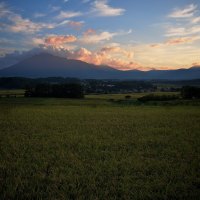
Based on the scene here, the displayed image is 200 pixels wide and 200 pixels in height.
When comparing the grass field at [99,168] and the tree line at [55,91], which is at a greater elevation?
the tree line at [55,91]

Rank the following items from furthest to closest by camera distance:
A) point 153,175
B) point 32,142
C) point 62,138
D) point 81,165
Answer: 1. point 62,138
2. point 32,142
3. point 81,165
4. point 153,175

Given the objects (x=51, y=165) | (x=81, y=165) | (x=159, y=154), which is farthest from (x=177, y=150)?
(x=51, y=165)

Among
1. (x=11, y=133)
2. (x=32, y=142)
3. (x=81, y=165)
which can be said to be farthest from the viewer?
(x=11, y=133)

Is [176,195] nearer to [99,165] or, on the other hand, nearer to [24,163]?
[99,165]

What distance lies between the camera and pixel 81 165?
34.4ft

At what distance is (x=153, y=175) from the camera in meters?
9.34

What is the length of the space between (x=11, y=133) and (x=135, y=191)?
13.2m

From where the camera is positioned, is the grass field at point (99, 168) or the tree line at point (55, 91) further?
the tree line at point (55, 91)

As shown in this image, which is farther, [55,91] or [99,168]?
[55,91]

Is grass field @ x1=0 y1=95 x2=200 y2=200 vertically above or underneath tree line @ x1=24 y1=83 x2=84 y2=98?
underneath

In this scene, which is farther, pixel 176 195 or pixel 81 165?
pixel 81 165

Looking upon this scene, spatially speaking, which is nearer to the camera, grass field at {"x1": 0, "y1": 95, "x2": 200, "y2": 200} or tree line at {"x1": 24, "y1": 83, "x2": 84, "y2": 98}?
grass field at {"x1": 0, "y1": 95, "x2": 200, "y2": 200}

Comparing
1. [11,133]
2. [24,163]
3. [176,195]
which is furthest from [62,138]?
[176,195]

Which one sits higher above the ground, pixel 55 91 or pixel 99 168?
pixel 55 91
